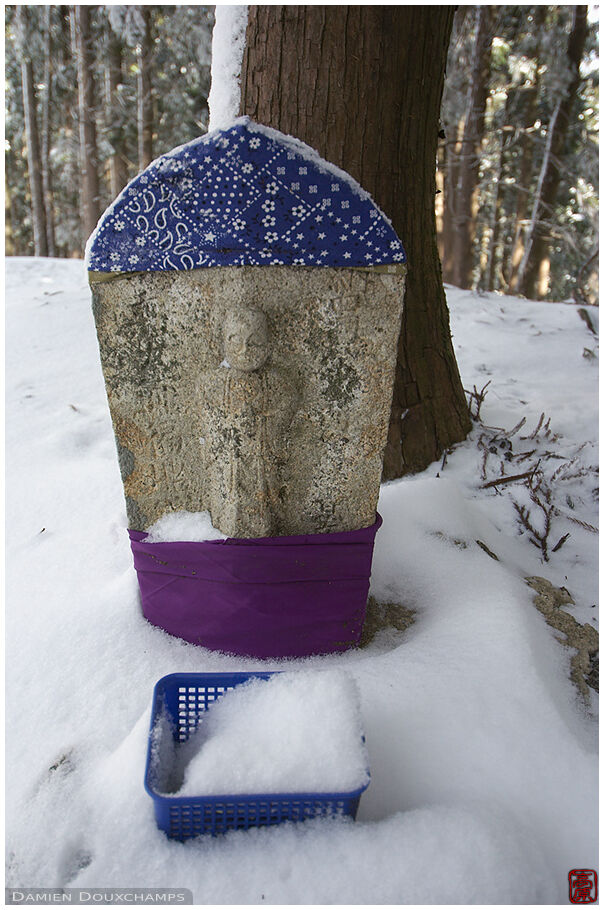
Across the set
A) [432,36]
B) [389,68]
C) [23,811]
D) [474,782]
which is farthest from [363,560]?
[432,36]

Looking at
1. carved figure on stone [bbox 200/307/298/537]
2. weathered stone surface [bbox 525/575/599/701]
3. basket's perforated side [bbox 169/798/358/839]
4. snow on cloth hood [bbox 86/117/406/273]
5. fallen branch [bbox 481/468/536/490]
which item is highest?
snow on cloth hood [bbox 86/117/406/273]

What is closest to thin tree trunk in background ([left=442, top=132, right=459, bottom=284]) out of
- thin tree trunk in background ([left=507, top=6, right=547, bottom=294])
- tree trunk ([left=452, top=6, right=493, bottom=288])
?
tree trunk ([left=452, top=6, right=493, bottom=288])

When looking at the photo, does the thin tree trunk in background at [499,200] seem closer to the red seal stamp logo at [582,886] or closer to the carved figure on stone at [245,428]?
the carved figure on stone at [245,428]

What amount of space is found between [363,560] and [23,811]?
3.17 ft

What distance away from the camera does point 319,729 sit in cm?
121

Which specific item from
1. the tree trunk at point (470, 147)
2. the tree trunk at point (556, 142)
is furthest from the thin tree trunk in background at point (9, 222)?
the tree trunk at point (556, 142)

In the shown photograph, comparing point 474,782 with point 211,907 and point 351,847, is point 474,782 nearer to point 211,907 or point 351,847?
point 351,847

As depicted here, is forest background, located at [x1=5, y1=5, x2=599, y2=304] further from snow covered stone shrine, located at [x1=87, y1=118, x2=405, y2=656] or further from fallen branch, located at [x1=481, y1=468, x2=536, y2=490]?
snow covered stone shrine, located at [x1=87, y1=118, x2=405, y2=656]

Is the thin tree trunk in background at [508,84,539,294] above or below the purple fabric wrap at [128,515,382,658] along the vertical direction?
above

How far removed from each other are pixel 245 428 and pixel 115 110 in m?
9.21

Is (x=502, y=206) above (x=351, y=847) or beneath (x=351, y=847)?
above

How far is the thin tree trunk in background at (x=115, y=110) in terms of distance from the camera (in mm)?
8336

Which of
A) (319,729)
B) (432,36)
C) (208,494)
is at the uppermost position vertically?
(432,36)

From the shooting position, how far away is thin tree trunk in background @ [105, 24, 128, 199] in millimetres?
8336
